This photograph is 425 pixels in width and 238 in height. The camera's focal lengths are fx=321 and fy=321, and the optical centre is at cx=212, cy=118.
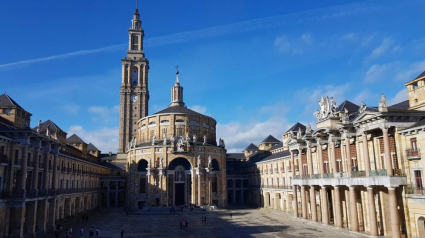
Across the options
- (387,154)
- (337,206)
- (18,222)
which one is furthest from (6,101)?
(387,154)

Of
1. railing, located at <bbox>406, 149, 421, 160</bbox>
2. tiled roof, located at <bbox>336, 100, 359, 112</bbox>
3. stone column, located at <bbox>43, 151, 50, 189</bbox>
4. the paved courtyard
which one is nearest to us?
railing, located at <bbox>406, 149, 421, 160</bbox>

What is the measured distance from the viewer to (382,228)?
28.5 m

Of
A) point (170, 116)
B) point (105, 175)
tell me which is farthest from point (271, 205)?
point (105, 175)

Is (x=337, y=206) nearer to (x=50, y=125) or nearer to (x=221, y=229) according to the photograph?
(x=221, y=229)

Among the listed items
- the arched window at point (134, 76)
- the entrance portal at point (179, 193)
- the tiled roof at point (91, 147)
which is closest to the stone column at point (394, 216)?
the entrance portal at point (179, 193)

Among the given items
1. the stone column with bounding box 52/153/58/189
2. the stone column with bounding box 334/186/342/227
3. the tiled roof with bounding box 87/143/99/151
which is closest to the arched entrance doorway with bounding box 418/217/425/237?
the stone column with bounding box 334/186/342/227

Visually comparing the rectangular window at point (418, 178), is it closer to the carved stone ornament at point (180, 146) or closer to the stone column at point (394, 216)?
the stone column at point (394, 216)

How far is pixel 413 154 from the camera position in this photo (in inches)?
964

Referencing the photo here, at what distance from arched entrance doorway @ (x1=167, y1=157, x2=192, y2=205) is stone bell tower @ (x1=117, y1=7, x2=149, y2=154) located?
29870mm

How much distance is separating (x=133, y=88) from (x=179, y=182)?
132ft

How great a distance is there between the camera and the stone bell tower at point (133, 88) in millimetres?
89188

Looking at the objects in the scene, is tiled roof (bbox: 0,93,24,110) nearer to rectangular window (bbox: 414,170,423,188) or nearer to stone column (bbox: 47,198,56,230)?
stone column (bbox: 47,198,56,230)

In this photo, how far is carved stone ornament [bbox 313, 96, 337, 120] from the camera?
34469 millimetres

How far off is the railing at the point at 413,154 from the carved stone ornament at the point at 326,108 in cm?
988
